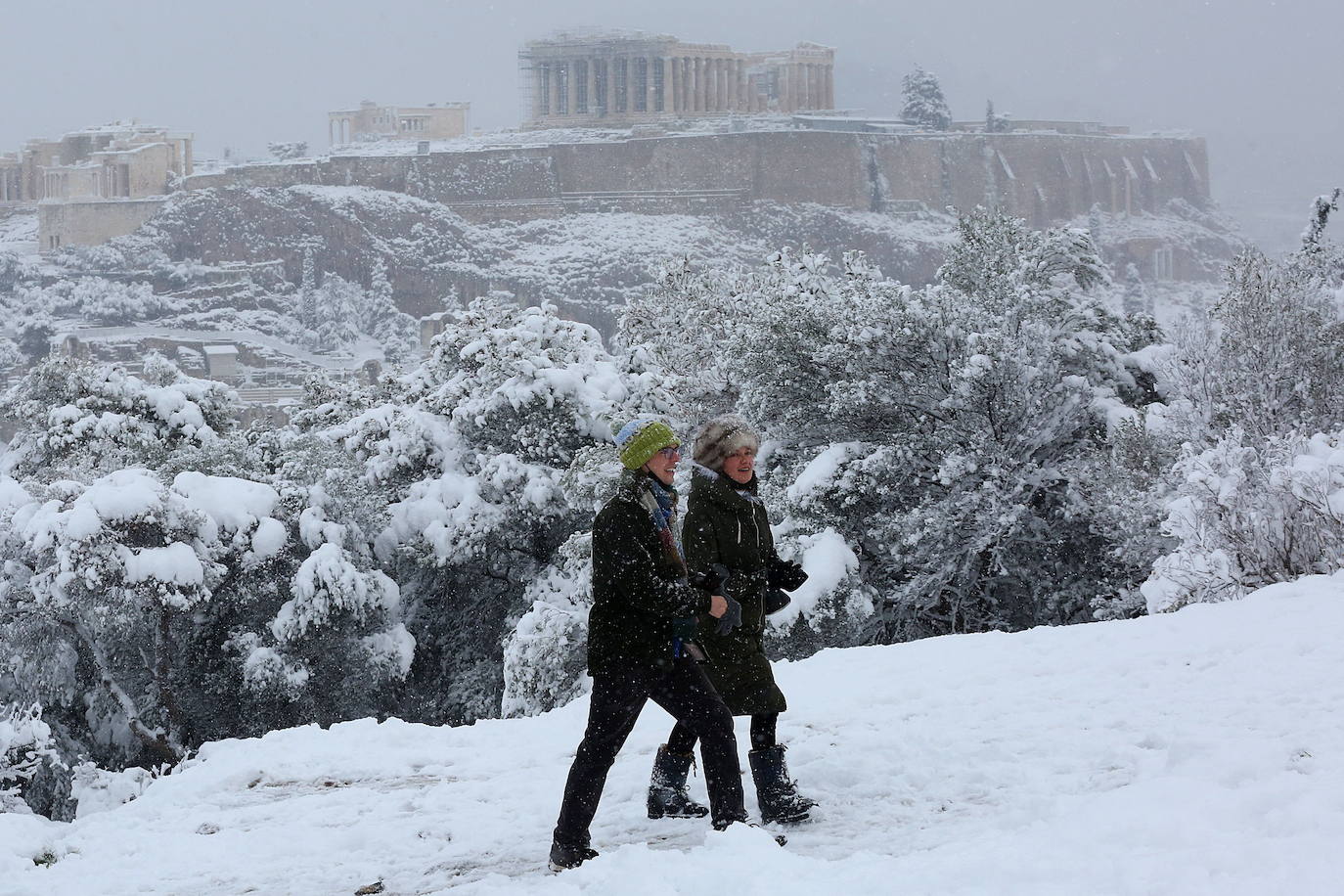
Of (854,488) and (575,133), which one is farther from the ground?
(575,133)

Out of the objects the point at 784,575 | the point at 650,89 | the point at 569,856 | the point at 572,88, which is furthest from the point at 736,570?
the point at 572,88

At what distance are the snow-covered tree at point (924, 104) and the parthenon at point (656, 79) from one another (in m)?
9.59

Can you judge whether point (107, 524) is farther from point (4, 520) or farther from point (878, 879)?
point (878, 879)

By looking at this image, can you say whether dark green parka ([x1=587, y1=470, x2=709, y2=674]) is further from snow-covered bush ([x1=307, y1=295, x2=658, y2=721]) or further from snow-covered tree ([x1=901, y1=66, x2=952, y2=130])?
snow-covered tree ([x1=901, y1=66, x2=952, y2=130])

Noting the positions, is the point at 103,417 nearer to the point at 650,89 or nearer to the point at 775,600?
the point at 775,600

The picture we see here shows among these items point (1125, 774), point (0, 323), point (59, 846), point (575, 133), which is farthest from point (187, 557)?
point (575, 133)

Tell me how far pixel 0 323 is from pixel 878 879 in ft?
254

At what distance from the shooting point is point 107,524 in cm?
1222

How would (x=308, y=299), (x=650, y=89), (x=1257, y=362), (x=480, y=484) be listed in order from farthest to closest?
(x=650, y=89)
(x=308, y=299)
(x=480, y=484)
(x=1257, y=362)

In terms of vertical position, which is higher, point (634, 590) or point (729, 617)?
point (634, 590)

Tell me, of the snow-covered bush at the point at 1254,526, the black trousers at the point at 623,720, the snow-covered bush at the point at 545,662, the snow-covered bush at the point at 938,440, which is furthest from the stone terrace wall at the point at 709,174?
the black trousers at the point at 623,720

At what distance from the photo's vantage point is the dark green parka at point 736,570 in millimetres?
4121

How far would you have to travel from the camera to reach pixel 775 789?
4152 mm

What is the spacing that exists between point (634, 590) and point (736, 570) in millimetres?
425
